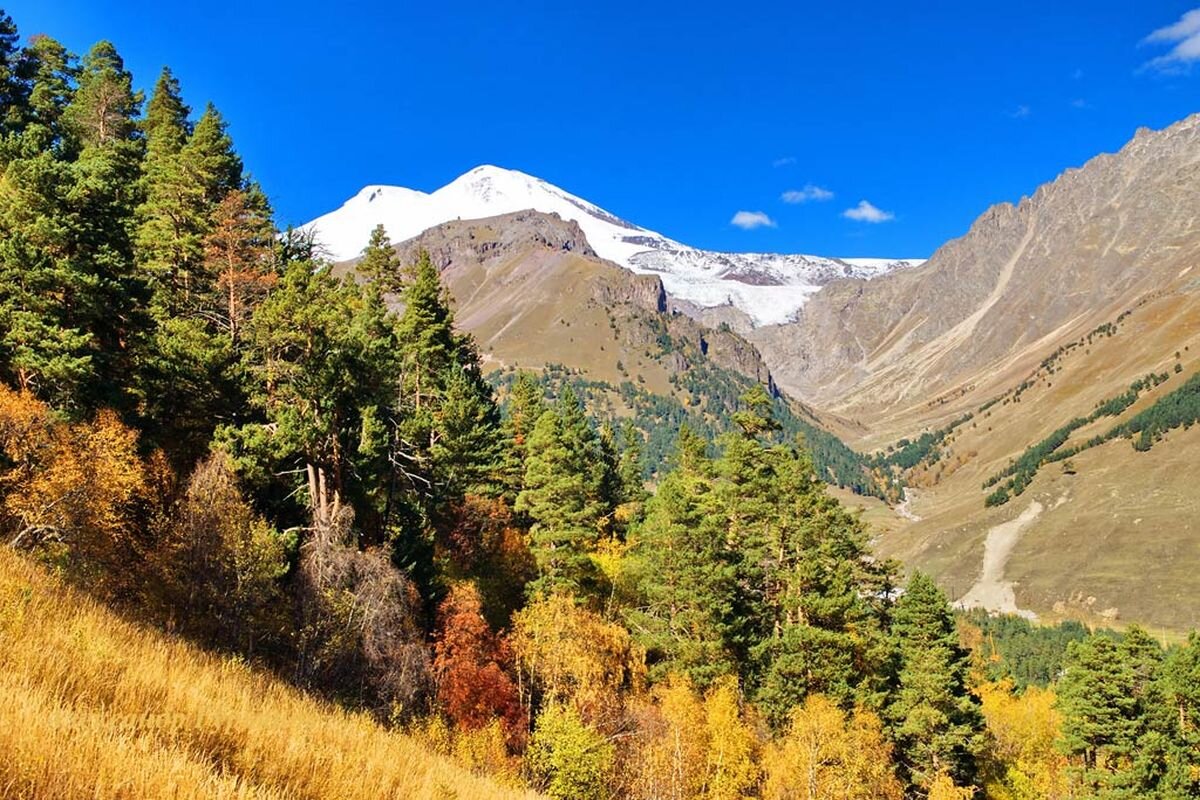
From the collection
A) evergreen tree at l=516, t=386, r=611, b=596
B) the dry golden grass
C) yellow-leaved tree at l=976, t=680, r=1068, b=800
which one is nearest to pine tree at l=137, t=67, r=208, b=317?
evergreen tree at l=516, t=386, r=611, b=596

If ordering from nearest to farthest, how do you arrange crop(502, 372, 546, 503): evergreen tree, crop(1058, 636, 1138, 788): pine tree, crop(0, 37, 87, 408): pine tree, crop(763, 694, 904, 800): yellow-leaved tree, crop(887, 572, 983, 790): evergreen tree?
crop(0, 37, 87, 408): pine tree
crop(763, 694, 904, 800): yellow-leaved tree
crop(887, 572, 983, 790): evergreen tree
crop(1058, 636, 1138, 788): pine tree
crop(502, 372, 546, 503): evergreen tree

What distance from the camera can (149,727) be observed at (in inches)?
269

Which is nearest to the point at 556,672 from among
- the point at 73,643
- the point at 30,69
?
the point at 73,643

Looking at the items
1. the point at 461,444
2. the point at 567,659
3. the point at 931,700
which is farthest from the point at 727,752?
the point at 461,444

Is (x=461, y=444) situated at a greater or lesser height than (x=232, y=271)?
lesser

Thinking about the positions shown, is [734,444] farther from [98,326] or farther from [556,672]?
[98,326]

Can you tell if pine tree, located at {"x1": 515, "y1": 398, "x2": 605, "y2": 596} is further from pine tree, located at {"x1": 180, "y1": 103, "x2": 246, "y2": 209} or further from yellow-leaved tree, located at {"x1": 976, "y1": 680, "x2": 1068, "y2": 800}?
yellow-leaved tree, located at {"x1": 976, "y1": 680, "x2": 1068, "y2": 800}

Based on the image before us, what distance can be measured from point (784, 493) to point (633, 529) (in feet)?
45.4

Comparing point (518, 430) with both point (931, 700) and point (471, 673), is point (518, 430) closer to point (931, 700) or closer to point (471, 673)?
point (471, 673)

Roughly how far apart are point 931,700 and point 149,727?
45.3 metres

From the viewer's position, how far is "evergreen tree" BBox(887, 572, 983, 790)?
41.5 metres

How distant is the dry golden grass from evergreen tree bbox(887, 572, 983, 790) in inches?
1539

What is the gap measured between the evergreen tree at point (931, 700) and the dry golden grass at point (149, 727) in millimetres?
39086

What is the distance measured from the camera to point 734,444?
143ft
